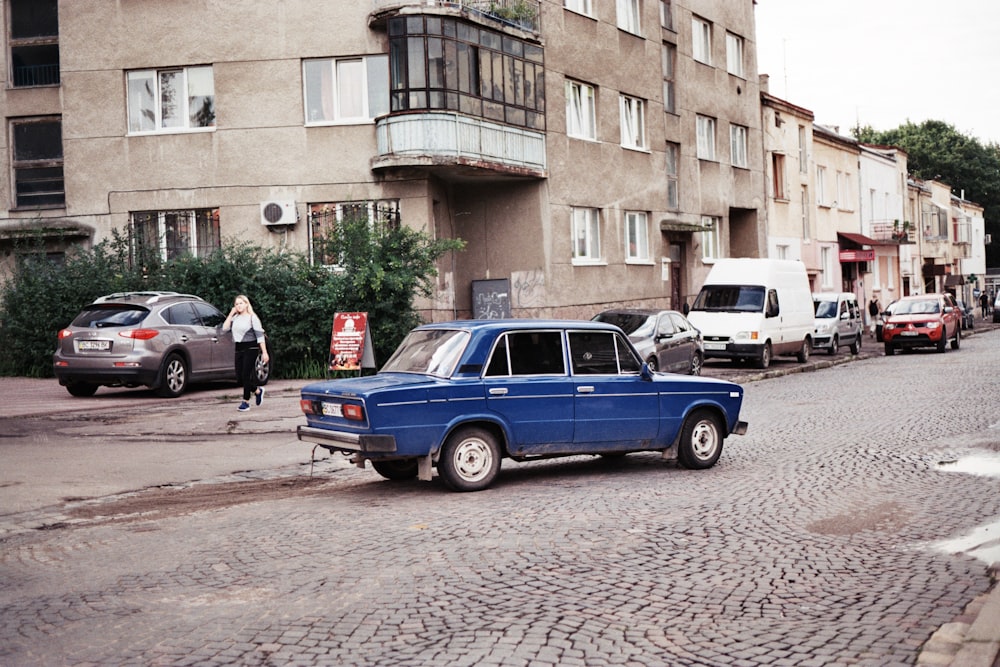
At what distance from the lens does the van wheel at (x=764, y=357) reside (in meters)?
26.7

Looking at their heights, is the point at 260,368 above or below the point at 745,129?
below

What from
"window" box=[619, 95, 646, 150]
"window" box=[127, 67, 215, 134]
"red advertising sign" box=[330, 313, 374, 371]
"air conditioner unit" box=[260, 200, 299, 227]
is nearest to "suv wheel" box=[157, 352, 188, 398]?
"red advertising sign" box=[330, 313, 374, 371]

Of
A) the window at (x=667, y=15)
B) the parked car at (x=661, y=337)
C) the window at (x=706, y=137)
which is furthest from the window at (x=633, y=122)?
the parked car at (x=661, y=337)

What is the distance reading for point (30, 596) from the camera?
20.8ft

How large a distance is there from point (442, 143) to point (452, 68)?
6.39ft

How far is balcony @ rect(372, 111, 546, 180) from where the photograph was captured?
85.1ft

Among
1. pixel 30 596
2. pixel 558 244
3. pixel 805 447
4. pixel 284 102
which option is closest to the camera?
pixel 30 596

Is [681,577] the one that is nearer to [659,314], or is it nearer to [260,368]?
[260,368]

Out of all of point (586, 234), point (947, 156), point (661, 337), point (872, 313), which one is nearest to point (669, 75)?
point (586, 234)

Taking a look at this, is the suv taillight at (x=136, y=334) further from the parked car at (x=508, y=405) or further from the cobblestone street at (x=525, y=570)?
the parked car at (x=508, y=405)

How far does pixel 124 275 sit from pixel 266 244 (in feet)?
13.1

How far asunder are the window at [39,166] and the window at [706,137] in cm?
2138

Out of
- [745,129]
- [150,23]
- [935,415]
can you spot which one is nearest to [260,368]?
[935,415]

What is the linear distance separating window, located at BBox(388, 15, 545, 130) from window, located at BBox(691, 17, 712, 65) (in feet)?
41.8
